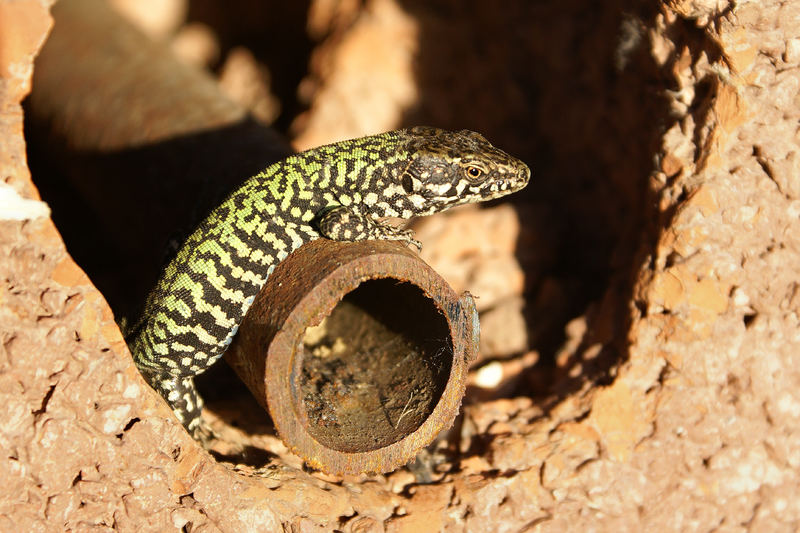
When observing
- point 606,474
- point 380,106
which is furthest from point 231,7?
point 606,474

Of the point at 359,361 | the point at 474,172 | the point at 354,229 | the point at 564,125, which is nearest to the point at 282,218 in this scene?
the point at 354,229

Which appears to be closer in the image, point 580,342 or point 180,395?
point 180,395

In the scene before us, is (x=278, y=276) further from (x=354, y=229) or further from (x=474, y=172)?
(x=474, y=172)

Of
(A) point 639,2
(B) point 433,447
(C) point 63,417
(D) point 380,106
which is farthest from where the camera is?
(D) point 380,106

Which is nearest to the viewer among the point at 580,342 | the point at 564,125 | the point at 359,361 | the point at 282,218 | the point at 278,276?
the point at 278,276

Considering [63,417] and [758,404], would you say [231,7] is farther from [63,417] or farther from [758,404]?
[758,404]
